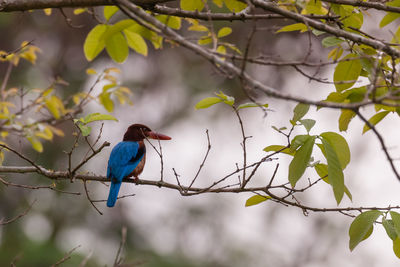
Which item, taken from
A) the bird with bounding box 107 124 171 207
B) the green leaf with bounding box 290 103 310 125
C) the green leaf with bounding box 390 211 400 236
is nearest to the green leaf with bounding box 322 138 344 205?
the green leaf with bounding box 290 103 310 125

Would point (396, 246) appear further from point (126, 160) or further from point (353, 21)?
point (126, 160)

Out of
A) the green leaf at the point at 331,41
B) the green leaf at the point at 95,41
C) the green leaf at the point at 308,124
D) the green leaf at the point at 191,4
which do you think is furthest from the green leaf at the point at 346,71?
the green leaf at the point at 95,41

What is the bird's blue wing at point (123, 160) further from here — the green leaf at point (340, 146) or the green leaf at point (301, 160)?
the green leaf at point (340, 146)

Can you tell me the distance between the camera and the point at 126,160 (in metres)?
3.54

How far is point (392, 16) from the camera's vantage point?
207cm

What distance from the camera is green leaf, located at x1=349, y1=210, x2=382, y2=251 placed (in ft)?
6.16

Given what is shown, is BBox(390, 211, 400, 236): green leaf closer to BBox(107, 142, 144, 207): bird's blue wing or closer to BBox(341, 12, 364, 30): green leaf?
BBox(341, 12, 364, 30): green leaf

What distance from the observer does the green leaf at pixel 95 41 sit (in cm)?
225

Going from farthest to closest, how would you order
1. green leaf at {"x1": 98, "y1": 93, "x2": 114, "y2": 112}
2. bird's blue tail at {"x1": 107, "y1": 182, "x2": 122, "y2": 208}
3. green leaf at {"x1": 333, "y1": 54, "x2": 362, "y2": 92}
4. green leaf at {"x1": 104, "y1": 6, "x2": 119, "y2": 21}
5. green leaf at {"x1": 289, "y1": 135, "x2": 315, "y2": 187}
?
bird's blue tail at {"x1": 107, "y1": 182, "x2": 122, "y2": 208}, green leaf at {"x1": 98, "y1": 93, "x2": 114, "y2": 112}, green leaf at {"x1": 104, "y1": 6, "x2": 119, "y2": 21}, green leaf at {"x1": 333, "y1": 54, "x2": 362, "y2": 92}, green leaf at {"x1": 289, "y1": 135, "x2": 315, "y2": 187}

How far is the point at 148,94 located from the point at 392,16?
294 inches

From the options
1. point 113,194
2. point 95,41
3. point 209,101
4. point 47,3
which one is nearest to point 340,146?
point 209,101

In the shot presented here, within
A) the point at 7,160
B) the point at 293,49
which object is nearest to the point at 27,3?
the point at 7,160

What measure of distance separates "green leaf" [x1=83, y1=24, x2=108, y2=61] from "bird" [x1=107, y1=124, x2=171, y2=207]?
88cm

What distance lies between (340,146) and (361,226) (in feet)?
1.04
